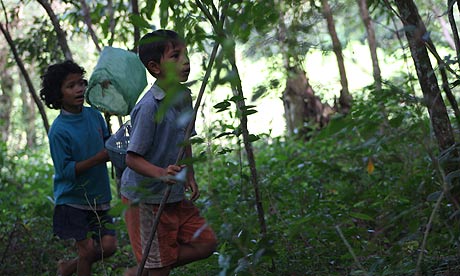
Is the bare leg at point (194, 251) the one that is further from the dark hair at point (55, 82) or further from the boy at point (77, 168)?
the dark hair at point (55, 82)

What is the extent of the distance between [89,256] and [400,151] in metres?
3.78

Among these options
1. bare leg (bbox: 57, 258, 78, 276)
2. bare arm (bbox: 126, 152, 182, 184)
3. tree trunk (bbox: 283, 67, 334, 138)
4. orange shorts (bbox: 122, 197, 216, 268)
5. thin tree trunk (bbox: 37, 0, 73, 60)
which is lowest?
bare leg (bbox: 57, 258, 78, 276)

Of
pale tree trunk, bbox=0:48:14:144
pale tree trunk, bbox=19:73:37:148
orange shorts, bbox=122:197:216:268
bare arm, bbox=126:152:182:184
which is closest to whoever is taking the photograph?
bare arm, bbox=126:152:182:184

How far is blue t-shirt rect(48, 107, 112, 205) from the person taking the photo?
4.44 meters

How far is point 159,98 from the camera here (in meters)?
3.54

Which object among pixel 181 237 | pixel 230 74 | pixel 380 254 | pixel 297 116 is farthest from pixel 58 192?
pixel 297 116

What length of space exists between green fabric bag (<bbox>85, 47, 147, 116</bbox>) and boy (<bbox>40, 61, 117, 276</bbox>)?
299 millimetres

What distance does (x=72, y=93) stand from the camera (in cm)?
460

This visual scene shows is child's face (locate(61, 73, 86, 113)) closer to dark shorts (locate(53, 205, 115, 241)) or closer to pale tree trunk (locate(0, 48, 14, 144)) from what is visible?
dark shorts (locate(53, 205, 115, 241))

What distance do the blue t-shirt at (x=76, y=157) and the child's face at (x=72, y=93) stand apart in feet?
0.16

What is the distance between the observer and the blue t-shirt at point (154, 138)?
348 centimetres

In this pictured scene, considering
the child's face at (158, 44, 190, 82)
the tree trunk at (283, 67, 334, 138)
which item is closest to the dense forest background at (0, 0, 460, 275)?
the child's face at (158, 44, 190, 82)

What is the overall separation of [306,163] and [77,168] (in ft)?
9.70

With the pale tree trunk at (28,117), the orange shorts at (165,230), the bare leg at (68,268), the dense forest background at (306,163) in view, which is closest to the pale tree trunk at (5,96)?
the pale tree trunk at (28,117)
